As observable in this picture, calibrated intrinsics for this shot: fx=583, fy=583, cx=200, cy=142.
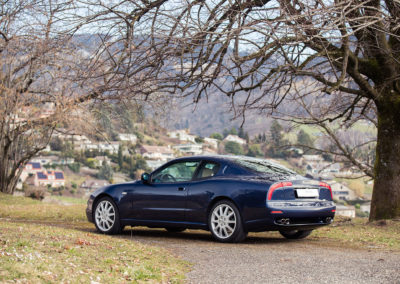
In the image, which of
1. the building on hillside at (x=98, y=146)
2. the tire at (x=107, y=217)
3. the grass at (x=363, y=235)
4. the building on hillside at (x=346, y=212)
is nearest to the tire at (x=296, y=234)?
the grass at (x=363, y=235)

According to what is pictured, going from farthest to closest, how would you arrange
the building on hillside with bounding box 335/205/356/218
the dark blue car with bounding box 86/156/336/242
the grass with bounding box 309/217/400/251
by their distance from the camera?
the building on hillside with bounding box 335/205/356/218 < the grass with bounding box 309/217/400/251 < the dark blue car with bounding box 86/156/336/242

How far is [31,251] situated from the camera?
6805 millimetres

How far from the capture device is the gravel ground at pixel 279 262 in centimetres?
660

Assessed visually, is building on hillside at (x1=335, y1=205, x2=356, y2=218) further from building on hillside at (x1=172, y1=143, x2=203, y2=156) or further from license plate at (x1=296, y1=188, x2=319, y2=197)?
building on hillside at (x1=172, y1=143, x2=203, y2=156)

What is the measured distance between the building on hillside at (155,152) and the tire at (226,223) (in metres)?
88.2

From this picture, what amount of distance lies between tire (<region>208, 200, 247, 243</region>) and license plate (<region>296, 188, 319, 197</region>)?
1072mm

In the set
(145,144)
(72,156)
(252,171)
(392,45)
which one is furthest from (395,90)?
(145,144)

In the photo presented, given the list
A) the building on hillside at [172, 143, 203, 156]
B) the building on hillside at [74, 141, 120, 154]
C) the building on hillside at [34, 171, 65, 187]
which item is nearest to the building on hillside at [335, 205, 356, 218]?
the building on hillside at [74, 141, 120, 154]

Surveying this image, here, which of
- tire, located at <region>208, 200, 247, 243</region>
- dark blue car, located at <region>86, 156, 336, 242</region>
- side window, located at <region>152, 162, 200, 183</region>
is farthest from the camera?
side window, located at <region>152, 162, 200, 183</region>

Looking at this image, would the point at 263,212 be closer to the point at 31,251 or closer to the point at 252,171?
the point at 252,171

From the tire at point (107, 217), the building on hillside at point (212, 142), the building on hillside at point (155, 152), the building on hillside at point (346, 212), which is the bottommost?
the building on hillside at point (346, 212)

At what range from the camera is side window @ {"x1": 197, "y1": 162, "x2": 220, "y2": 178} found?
1034 cm

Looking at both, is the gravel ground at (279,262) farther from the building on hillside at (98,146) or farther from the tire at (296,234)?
the building on hillside at (98,146)

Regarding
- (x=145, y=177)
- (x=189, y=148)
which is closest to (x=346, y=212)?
(x=145, y=177)
